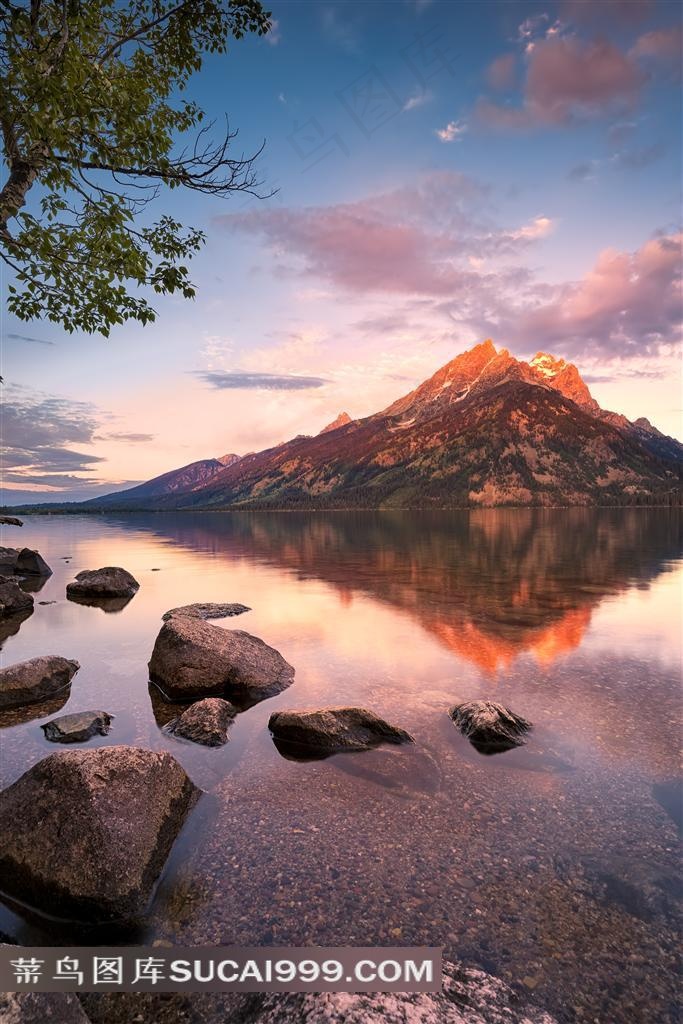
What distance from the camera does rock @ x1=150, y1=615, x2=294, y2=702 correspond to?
1689 centimetres

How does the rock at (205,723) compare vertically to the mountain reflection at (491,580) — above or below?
above

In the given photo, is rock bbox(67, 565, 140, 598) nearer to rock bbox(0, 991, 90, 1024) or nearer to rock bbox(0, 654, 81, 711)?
rock bbox(0, 654, 81, 711)

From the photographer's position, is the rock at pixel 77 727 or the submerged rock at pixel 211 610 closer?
the rock at pixel 77 727

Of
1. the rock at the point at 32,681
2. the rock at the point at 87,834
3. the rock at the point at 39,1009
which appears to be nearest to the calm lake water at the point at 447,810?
the rock at the point at 87,834

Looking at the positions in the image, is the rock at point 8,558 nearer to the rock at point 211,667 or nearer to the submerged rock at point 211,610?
the submerged rock at point 211,610

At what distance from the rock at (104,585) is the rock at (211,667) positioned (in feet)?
65.6

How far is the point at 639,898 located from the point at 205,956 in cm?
626

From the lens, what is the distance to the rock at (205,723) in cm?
1334

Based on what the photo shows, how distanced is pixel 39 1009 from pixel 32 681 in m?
13.1

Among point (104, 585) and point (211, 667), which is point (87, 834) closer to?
point (211, 667)

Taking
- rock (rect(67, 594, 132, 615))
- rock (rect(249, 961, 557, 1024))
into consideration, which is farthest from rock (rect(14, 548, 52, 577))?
rock (rect(249, 961, 557, 1024))

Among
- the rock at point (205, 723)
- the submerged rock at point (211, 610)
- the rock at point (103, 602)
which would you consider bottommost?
the rock at point (103, 602)

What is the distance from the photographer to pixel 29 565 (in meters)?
48.8

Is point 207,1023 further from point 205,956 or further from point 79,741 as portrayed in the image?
point 79,741
